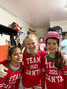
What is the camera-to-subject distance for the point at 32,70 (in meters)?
0.83

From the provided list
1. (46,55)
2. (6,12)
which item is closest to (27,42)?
(46,55)

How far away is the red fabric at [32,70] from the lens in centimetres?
83

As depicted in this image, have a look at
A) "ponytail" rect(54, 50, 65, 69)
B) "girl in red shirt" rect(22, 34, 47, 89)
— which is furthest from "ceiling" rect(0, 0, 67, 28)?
"ponytail" rect(54, 50, 65, 69)

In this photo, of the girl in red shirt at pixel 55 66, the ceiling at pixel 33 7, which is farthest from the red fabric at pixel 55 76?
the ceiling at pixel 33 7

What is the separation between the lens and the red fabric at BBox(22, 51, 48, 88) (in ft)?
2.72

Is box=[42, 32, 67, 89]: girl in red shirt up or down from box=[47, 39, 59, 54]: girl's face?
down

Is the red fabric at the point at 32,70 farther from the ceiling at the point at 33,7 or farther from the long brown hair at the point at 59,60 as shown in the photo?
the ceiling at the point at 33,7

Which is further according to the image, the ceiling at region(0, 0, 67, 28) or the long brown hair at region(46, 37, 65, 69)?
the ceiling at region(0, 0, 67, 28)

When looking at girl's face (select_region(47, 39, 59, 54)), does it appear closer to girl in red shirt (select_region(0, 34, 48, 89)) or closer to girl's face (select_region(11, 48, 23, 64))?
girl in red shirt (select_region(0, 34, 48, 89))

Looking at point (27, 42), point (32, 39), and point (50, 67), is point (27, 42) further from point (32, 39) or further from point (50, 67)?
point (50, 67)

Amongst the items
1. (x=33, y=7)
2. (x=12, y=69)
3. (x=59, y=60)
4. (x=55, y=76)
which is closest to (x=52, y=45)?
(x=59, y=60)

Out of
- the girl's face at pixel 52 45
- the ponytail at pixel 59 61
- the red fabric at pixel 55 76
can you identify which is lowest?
the red fabric at pixel 55 76

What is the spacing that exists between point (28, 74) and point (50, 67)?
24 cm

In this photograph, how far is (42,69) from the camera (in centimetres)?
85
